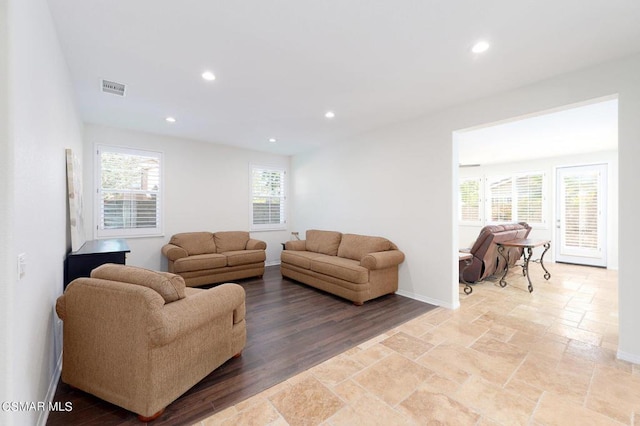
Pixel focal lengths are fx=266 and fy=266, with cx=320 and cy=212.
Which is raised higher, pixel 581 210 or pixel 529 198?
pixel 529 198

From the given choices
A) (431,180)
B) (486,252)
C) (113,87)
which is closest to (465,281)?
(486,252)

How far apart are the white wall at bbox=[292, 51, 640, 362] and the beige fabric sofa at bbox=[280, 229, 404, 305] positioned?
28 centimetres

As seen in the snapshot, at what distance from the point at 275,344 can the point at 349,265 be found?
5.27 feet

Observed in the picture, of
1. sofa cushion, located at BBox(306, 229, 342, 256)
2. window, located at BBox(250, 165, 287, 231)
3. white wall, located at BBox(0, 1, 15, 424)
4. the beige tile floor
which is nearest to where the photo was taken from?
white wall, located at BBox(0, 1, 15, 424)

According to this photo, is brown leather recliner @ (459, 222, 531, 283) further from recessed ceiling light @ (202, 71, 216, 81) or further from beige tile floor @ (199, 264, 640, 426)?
recessed ceiling light @ (202, 71, 216, 81)

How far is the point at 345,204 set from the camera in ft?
17.1

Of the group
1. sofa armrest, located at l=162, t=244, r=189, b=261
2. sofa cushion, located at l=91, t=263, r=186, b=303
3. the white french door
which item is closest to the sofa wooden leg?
sofa cushion, located at l=91, t=263, r=186, b=303

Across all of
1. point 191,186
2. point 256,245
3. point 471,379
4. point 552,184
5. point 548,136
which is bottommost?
point 471,379

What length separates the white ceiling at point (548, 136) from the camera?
3.68 meters

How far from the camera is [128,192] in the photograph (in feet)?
15.1

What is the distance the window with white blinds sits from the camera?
25.0 ft

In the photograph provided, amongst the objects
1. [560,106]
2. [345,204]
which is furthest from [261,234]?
[560,106]

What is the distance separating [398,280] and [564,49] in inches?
128

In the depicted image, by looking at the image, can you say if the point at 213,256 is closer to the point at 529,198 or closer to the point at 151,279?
the point at 151,279
